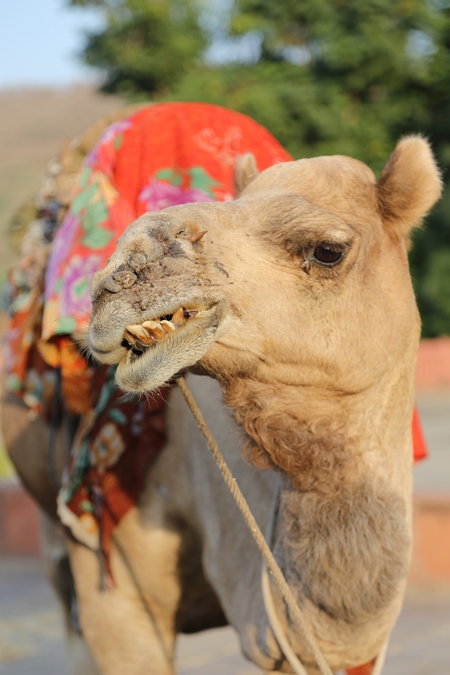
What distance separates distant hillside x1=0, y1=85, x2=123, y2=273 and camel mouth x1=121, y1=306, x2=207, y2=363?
158ft

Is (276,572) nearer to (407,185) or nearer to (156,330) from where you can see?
(156,330)

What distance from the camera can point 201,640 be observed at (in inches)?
216

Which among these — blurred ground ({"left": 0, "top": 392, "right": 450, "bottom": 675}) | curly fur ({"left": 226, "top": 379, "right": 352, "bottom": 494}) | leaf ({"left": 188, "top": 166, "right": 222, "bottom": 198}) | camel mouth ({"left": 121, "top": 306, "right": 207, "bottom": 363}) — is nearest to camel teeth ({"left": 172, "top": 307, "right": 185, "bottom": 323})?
camel mouth ({"left": 121, "top": 306, "right": 207, "bottom": 363})

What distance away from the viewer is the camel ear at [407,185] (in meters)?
2.37

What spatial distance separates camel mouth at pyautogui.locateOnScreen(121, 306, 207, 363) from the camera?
1.96 metres

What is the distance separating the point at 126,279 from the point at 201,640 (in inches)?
155

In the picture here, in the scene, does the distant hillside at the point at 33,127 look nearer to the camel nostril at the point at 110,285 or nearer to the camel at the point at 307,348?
the camel at the point at 307,348

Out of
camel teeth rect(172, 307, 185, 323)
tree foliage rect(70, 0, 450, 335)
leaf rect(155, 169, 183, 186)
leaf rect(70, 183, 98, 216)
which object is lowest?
tree foliage rect(70, 0, 450, 335)

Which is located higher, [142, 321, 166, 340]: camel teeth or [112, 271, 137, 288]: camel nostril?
[112, 271, 137, 288]: camel nostril

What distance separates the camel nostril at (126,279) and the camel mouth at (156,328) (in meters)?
0.08

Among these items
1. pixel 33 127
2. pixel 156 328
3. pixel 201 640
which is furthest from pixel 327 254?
pixel 33 127

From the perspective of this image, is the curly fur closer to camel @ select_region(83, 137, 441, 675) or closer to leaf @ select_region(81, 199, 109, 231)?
camel @ select_region(83, 137, 441, 675)

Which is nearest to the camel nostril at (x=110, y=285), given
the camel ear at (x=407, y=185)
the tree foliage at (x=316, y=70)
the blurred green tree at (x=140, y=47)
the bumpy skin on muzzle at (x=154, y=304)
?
the bumpy skin on muzzle at (x=154, y=304)

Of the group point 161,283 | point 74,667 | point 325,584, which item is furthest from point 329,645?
point 74,667
